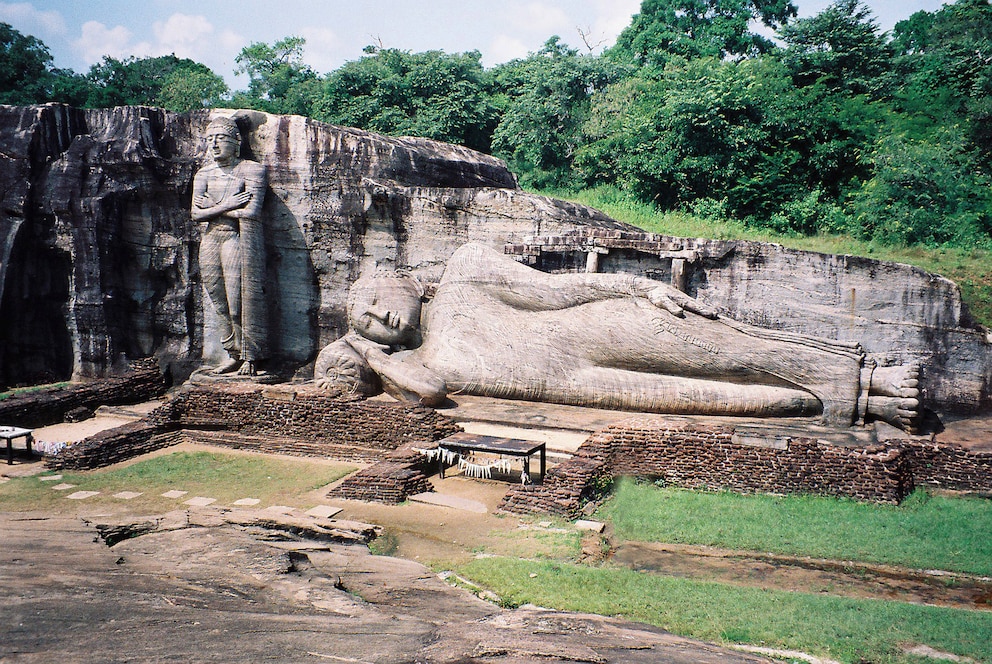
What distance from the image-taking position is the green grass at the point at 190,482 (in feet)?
27.0

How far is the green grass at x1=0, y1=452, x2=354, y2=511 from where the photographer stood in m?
8.22

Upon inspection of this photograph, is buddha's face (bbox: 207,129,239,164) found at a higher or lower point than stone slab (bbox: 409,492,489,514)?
higher

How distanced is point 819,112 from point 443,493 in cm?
1305

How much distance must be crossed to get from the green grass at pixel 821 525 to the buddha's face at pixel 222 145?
27.2 ft

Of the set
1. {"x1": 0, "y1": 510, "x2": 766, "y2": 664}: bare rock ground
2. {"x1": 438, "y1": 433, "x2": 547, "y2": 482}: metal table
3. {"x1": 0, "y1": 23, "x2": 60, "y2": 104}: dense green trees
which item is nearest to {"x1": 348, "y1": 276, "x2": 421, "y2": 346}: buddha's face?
{"x1": 438, "y1": 433, "x2": 547, "y2": 482}: metal table

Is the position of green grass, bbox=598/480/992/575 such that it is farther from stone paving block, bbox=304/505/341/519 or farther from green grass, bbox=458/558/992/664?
stone paving block, bbox=304/505/341/519

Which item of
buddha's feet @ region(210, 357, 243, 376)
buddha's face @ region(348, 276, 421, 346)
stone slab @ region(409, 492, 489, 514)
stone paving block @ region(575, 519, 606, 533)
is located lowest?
stone slab @ region(409, 492, 489, 514)

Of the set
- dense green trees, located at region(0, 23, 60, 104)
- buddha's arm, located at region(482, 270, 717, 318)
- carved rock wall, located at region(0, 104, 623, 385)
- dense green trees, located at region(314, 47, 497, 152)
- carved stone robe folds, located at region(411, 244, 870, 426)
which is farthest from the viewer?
dense green trees, located at region(0, 23, 60, 104)

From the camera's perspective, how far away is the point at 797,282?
10.3m

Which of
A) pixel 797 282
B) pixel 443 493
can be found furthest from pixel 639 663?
pixel 797 282

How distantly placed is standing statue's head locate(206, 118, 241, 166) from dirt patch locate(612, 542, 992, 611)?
9082 millimetres

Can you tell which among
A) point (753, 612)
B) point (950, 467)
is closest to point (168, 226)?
point (753, 612)

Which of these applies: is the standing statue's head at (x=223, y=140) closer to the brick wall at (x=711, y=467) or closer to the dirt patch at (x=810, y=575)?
the brick wall at (x=711, y=467)

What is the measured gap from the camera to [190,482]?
29.4 feet
